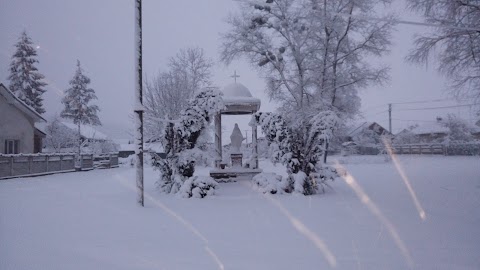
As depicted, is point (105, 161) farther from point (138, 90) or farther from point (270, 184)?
point (270, 184)

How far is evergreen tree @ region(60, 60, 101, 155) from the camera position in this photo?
39.6 metres

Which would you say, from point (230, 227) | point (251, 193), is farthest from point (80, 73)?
point (230, 227)

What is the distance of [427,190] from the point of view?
459 inches

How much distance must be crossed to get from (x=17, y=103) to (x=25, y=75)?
14110mm

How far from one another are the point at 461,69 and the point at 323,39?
36.9 feet

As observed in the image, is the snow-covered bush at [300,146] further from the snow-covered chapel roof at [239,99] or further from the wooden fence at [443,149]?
the wooden fence at [443,149]

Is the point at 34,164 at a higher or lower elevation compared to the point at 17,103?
lower

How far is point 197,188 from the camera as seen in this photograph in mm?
10312

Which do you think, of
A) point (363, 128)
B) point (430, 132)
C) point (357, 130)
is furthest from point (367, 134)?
point (430, 132)

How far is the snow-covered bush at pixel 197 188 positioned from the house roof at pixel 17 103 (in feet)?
58.4

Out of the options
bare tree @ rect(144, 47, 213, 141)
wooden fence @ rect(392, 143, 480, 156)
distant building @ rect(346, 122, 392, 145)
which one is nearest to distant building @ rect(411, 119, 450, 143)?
distant building @ rect(346, 122, 392, 145)

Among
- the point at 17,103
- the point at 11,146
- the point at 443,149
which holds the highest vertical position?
the point at 17,103

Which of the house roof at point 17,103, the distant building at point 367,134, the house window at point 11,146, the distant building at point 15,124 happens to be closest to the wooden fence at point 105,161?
the distant building at point 15,124

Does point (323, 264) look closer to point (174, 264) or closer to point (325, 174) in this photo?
point (174, 264)
